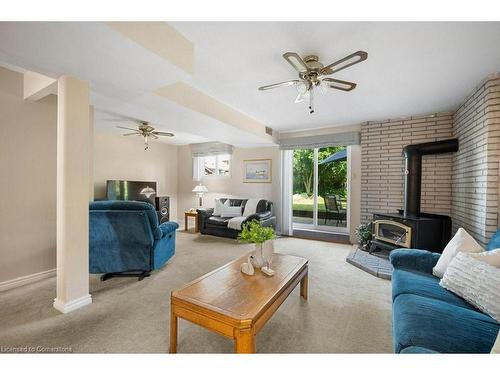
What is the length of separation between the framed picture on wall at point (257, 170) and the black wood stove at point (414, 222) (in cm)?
267

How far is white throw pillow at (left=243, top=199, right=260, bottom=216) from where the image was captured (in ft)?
16.9

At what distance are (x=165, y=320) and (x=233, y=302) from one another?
3.01 ft

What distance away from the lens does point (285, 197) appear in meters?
5.39

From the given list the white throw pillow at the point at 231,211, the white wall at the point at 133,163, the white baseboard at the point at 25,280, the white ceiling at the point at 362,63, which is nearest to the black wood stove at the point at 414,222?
the white ceiling at the point at 362,63

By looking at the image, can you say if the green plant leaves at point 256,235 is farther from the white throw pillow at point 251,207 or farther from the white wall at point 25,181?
the white throw pillow at point 251,207

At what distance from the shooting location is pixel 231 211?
531cm

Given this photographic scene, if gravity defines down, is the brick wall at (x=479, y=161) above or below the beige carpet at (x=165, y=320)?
above

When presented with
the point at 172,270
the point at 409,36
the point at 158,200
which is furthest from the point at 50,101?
the point at 409,36

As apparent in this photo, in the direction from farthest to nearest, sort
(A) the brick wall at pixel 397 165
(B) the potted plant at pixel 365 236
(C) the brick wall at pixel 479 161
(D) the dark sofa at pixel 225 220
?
(D) the dark sofa at pixel 225 220 < (B) the potted plant at pixel 365 236 < (A) the brick wall at pixel 397 165 < (C) the brick wall at pixel 479 161

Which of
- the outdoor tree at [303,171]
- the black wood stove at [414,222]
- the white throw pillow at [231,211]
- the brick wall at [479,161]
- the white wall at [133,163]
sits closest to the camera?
the brick wall at [479,161]

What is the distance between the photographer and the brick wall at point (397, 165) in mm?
3762

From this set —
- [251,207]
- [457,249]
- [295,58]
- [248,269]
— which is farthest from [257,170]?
[457,249]

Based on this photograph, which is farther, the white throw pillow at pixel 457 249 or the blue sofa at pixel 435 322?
the white throw pillow at pixel 457 249

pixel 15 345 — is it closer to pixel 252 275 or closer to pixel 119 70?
pixel 252 275
